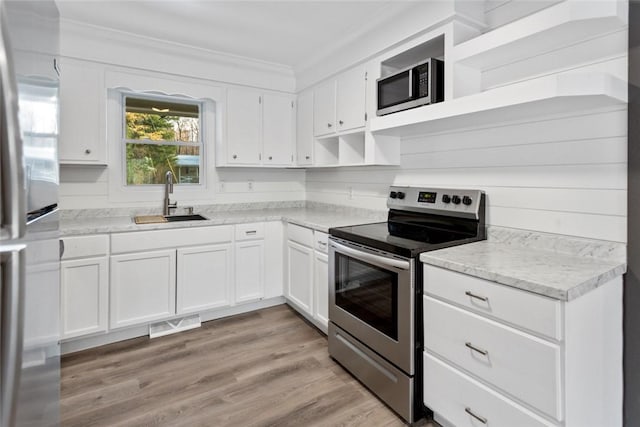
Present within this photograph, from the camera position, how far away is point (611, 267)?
4.85 feet

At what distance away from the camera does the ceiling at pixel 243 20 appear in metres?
2.38

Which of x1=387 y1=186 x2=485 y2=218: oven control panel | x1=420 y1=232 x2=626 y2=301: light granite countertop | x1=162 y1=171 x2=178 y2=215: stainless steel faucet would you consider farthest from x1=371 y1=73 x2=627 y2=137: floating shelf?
x1=162 y1=171 x2=178 y2=215: stainless steel faucet

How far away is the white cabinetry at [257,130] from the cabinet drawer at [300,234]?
86cm

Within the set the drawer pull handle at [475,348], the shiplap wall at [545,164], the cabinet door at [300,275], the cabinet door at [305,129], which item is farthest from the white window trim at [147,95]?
the drawer pull handle at [475,348]

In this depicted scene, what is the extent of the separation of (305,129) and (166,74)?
4.42 feet

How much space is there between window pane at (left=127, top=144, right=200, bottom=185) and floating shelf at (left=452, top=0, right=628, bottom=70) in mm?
2609

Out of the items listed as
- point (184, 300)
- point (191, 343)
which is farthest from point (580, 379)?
point (184, 300)

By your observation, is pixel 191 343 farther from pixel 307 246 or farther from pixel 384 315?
pixel 384 315

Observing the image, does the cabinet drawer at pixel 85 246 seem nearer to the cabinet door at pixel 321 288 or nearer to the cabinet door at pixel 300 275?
the cabinet door at pixel 300 275

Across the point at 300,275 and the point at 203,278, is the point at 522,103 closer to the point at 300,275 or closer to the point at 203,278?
the point at 300,275

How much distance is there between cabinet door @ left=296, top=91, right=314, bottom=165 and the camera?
3.47 m

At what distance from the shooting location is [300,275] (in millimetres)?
3025

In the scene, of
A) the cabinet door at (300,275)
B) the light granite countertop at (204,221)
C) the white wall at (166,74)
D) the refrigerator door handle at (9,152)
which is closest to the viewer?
the refrigerator door handle at (9,152)

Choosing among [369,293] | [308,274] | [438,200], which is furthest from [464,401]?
[308,274]
